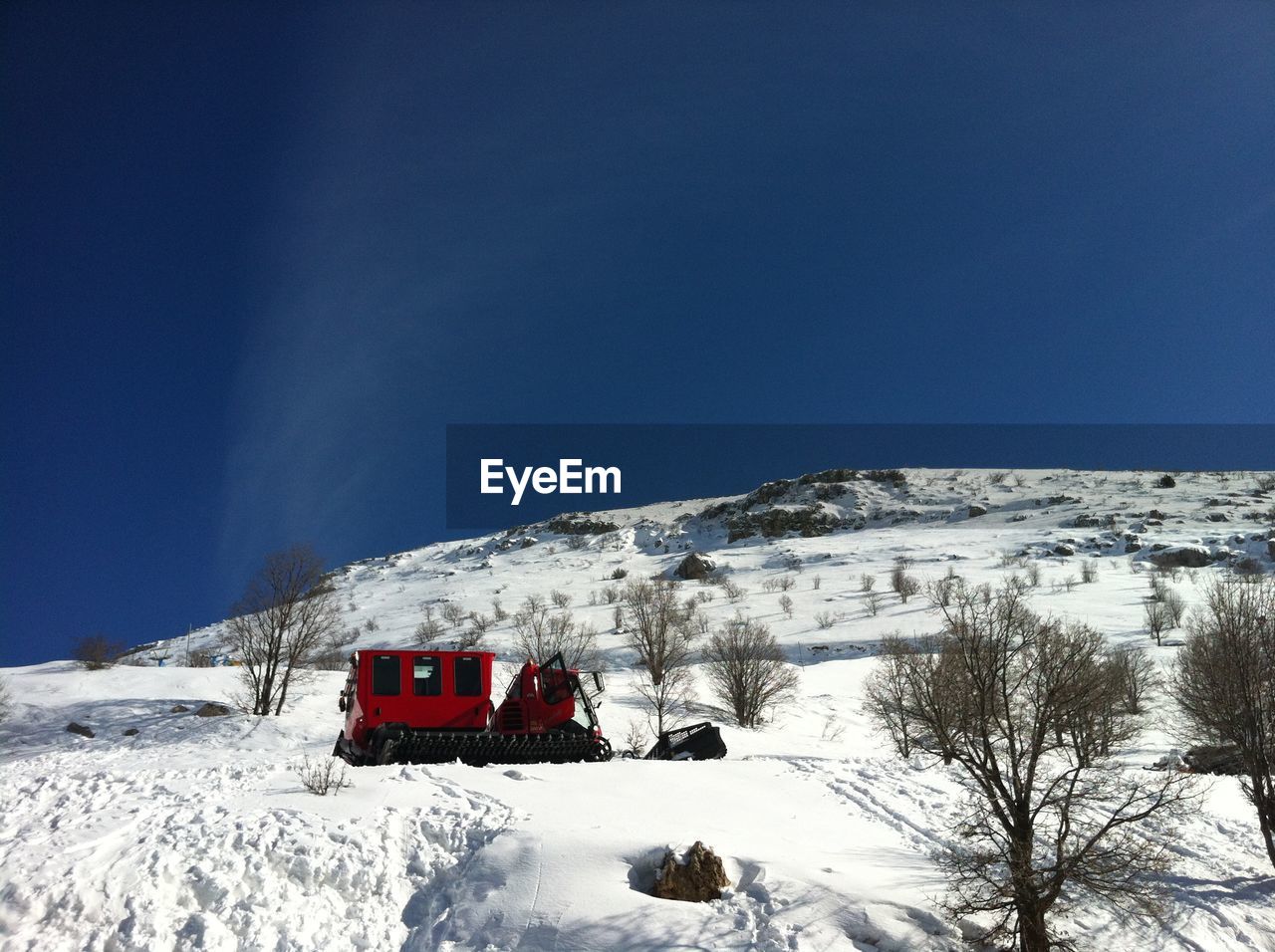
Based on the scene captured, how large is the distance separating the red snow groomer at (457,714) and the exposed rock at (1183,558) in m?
73.7

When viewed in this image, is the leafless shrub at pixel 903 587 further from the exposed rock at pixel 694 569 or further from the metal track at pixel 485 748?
the metal track at pixel 485 748

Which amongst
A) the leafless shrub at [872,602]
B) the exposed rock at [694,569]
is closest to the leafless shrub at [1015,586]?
the leafless shrub at [872,602]

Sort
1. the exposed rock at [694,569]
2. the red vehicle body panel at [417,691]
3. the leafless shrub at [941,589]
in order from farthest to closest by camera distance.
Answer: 1. the exposed rock at [694,569]
2. the leafless shrub at [941,589]
3. the red vehicle body panel at [417,691]

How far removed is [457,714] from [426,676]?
1.10m

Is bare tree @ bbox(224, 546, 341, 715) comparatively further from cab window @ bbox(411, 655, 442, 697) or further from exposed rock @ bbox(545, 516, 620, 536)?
exposed rock @ bbox(545, 516, 620, 536)

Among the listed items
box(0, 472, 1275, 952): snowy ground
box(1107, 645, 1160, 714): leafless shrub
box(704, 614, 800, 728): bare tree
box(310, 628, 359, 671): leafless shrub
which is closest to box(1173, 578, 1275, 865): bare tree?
box(0, 472, 1275, 952): snowy ground

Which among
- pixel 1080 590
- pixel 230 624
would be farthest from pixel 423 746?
pixel 1080 590

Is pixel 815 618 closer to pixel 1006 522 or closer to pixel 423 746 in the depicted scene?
pixel 423 746

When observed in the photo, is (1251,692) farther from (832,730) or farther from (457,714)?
(832,730)

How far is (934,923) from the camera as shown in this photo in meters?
9.22

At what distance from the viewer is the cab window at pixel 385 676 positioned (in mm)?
15734

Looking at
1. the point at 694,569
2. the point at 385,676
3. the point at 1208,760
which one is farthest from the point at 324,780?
the point at 694,569

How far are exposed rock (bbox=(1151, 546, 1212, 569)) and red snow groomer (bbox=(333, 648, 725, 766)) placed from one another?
2902 inches

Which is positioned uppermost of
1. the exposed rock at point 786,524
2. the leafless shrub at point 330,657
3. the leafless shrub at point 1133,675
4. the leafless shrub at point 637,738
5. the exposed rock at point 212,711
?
the exposed rock at point 786,524
